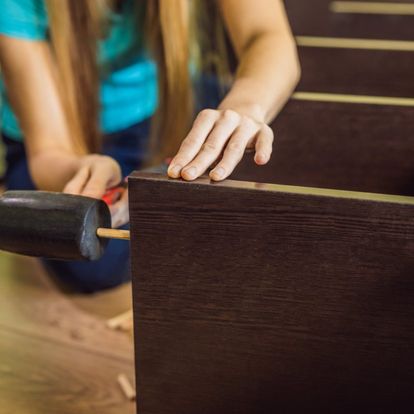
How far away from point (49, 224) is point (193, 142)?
0.50 ft

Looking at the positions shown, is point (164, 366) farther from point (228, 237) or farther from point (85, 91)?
point (85, 91)

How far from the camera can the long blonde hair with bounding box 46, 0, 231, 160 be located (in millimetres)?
1103

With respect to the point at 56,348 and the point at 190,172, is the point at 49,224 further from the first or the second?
the point at 56,348

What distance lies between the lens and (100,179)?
813 mm

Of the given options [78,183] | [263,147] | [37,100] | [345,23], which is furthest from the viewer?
[345,23]

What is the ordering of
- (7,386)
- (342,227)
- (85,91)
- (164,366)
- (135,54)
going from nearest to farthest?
1. (342,227)
2. (164,366)
3. (7,386)
4. (85,91)
5. (135,54)

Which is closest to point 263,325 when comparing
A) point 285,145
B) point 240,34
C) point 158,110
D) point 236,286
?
point 236,286

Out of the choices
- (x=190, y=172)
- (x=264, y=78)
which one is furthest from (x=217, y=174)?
(x=264, y=78)

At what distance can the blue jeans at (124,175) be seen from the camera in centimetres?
Answer: 127

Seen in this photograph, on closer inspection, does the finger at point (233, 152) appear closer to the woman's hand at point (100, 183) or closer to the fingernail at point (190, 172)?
the fingernail at point (190, 172)

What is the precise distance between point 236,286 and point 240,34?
2.13 feet

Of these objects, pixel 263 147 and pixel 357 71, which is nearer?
pixel 263 147

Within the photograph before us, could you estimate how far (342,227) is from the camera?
50 cm

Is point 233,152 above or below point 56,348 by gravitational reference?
above
